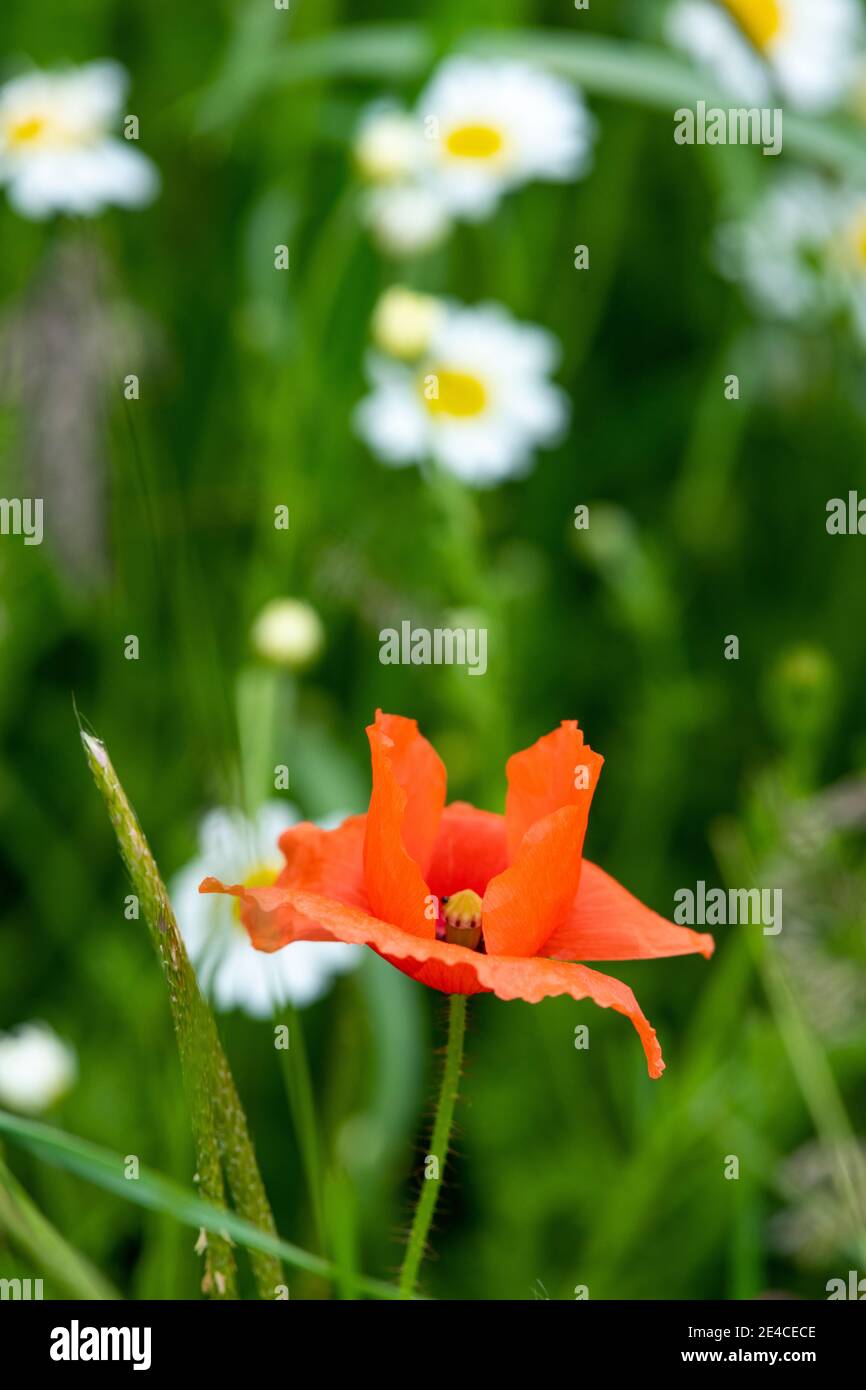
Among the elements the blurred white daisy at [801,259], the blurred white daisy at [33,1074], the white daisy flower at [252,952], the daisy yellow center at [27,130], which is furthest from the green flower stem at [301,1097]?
the blurred white daisy at [801,259]

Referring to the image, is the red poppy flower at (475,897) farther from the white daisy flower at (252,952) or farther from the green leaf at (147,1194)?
the white daisy flower at (252,952)

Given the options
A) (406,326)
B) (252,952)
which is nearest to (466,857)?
(252,952)

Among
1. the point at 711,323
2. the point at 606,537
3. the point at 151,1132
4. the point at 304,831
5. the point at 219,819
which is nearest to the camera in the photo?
the point at 304,831

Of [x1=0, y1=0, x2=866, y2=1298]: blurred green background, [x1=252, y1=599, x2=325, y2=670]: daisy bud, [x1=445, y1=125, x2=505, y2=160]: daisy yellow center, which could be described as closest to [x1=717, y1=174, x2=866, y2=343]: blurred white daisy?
[x1=0, y1=0, x2=866, y2=1298]: blurred green background

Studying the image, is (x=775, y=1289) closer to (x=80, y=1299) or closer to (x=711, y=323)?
(x=80, y=1299)

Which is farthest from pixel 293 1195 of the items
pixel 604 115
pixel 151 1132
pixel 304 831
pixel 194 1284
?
pixel 604 115
